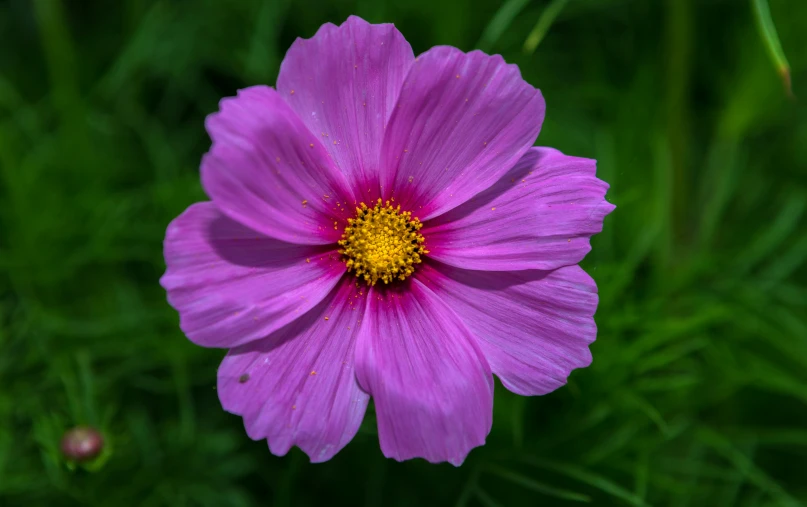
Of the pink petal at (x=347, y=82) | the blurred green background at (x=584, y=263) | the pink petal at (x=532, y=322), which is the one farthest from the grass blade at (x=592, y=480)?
the pink petal at (x=347, y=82)

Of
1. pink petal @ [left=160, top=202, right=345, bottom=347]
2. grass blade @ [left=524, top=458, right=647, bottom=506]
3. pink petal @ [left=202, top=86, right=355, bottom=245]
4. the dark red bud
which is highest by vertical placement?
pink petal @ [left=202, top=86, right=355, bottom=245]

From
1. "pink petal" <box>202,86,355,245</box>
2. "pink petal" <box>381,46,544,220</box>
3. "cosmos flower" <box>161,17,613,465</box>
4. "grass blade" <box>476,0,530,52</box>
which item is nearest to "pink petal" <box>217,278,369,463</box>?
"cosmos flower" <box>161,17,613,465</box>

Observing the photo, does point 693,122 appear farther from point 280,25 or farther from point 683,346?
point 280,25

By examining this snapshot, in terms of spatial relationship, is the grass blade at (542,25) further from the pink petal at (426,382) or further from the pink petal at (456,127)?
the pink petal at (426,382)

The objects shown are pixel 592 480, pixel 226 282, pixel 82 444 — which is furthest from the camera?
pixel 592 480

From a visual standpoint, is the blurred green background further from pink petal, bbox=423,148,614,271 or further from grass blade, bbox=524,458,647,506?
pink petal, bbox=423,148,614,271

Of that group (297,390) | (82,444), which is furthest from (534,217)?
(82,444)

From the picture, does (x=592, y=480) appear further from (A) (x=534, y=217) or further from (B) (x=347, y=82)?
(B) (x=347, y=82)
